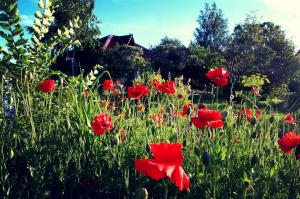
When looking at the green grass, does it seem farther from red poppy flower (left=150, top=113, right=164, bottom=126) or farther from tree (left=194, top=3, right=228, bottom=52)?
tree (left=194, top=3, right=228, bottom=52)

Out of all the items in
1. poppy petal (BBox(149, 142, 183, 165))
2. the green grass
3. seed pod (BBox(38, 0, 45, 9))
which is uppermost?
seed pod (BBox(38, 0, 45, 9))

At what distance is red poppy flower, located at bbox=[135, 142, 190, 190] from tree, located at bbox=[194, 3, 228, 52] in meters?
47.6

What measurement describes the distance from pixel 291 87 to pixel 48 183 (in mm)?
28498

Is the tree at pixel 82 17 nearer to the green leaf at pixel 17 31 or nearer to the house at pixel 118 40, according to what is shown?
the house at pixel 118 40

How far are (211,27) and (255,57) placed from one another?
79.5ft

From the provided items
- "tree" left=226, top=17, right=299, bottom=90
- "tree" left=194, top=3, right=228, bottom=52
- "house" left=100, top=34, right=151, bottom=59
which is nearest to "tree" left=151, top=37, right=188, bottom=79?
"tree" left=226, top=17, right=299, bottom=90

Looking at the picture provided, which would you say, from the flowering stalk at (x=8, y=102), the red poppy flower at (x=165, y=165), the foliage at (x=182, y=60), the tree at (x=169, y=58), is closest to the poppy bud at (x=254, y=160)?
the red poppy flower at (x=165, y=165)

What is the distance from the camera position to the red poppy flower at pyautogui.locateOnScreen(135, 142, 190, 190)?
124 cm

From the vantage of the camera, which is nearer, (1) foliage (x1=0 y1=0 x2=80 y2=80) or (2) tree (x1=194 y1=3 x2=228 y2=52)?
(1) foliage (x1=0 y1=0 x2=80 y2=80)

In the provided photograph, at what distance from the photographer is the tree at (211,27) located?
4816 cm

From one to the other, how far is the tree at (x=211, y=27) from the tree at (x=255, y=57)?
22.5 metres

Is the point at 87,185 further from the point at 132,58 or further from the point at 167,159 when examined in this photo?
the point at 132,58

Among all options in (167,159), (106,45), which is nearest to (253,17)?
(106,45)

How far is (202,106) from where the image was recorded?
2748mm
